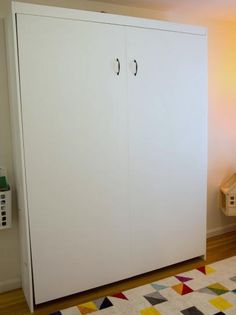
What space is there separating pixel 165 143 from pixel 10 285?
5.44ft

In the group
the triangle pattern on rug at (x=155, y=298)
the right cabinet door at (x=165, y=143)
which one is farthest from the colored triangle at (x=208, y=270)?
the triangle pattern on rug at (x=155, y=298)

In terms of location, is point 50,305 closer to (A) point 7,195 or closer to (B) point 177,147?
(A) point 7,195

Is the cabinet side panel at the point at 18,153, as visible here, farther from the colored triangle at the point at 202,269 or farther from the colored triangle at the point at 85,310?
the colored triangle at the point at 202,269

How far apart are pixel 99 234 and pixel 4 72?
4.50 feet

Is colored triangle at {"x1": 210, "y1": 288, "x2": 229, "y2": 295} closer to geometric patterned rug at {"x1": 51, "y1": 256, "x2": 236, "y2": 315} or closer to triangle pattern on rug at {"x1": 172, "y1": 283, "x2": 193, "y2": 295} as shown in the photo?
geometric patterned rug at {"x1": 51, "y1": 256, "x2": 236, "y2": 315}

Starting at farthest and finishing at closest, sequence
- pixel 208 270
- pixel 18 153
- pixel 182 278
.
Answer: pixel 208 270 → pixel 182 278 → pixel 18 153

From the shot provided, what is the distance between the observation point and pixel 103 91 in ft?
7.26

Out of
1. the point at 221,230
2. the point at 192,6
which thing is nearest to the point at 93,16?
the point at 192,6

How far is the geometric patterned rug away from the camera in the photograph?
7.04 feet

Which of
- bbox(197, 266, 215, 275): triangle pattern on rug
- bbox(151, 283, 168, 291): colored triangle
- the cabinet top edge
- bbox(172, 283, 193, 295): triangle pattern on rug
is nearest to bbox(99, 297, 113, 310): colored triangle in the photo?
bbox(151, 283, 168, 291): colored triangle

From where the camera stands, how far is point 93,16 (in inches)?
83.7

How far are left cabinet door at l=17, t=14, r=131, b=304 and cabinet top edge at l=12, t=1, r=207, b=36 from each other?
1.5 inches

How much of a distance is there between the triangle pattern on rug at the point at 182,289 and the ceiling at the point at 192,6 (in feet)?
7.44

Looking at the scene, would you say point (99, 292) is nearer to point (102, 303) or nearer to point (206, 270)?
point (102, 303)
